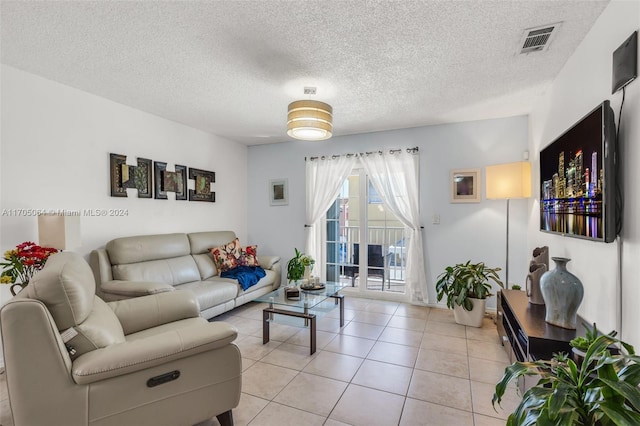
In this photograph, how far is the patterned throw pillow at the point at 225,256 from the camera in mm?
4016

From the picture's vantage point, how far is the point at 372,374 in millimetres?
2361

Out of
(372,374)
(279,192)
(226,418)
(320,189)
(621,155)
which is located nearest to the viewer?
(621,155)

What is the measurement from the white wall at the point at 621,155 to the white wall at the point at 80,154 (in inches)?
165

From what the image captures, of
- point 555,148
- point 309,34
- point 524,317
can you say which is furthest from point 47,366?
point 555,148

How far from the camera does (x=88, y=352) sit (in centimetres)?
144

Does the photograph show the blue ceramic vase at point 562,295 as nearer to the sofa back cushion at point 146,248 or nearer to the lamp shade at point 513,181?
the lamp shade at point 513,181

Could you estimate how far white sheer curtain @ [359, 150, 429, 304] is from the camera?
4.08 m

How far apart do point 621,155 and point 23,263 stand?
385 centimetres

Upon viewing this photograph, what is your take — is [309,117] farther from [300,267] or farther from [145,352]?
[145,352]

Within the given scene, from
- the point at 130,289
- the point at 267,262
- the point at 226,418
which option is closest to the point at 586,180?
the point at 226,418

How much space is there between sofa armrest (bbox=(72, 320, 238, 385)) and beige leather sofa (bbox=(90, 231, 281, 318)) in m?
1.30

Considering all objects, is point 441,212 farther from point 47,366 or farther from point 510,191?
point 47,366

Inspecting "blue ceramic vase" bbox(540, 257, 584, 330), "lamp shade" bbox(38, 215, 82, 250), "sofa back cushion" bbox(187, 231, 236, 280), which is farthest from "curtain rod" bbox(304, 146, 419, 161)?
"lamp shade" bbox(38, 215, 82, 250)

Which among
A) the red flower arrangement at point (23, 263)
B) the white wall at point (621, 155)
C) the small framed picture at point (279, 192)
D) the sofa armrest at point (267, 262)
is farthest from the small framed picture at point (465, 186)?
the red flower arrangement at point (23, 263)
